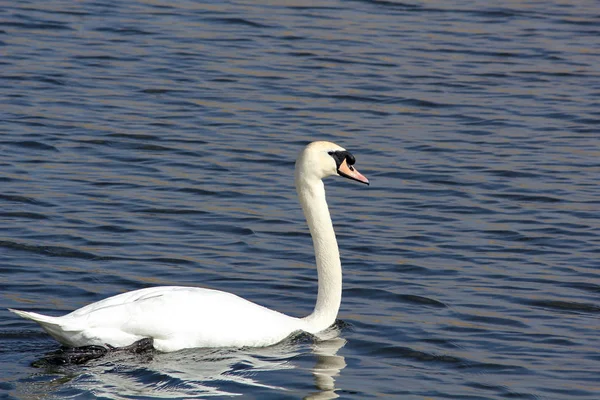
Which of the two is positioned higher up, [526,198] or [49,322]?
[49,322]

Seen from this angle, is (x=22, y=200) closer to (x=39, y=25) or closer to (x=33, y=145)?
(x=33, y=145)

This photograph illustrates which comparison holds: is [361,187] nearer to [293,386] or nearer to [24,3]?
[293,386]

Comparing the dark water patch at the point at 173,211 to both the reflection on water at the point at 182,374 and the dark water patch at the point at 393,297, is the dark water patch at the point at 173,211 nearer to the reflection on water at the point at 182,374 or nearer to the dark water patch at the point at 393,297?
the dark water patch at the point at 393,297

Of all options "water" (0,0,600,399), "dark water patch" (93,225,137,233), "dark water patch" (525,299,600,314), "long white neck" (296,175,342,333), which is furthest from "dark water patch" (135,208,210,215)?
"dark water patch" (525,299,600,314)

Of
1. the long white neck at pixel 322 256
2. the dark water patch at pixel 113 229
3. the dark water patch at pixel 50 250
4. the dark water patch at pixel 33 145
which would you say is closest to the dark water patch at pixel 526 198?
the dark water patch at pixel 113 229

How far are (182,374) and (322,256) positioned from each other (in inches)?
63.2

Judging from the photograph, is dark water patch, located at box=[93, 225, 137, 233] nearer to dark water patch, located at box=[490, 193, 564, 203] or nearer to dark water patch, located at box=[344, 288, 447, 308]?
dark water patch, located at box=[344, 288, 447, 308]

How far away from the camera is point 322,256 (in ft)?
27.6

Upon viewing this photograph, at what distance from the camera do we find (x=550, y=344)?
319 inches

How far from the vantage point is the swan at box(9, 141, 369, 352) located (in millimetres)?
Answer: 7242

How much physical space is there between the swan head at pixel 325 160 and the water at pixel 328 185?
3.21 feet

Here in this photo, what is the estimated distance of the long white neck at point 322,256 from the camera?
8.21m

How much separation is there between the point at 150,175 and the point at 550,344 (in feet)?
15.7

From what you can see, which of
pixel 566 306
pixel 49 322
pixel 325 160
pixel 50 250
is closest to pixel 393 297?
pixel 566 306
